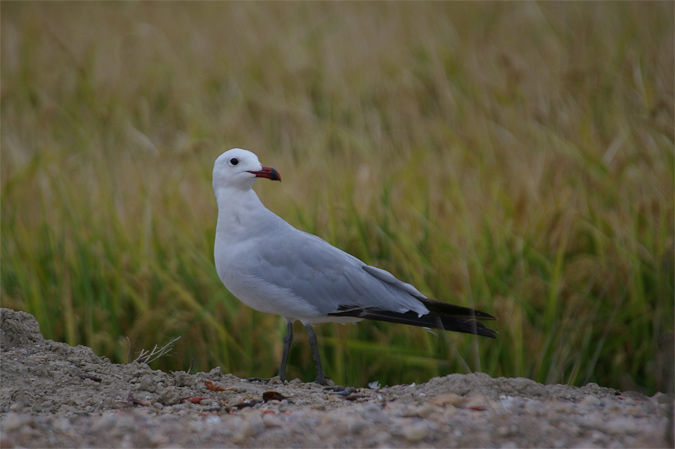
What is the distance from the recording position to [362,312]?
2.99 metres

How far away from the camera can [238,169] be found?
317 cm

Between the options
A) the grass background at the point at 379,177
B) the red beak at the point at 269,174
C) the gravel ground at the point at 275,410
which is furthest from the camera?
the grass background at the point at 379,177

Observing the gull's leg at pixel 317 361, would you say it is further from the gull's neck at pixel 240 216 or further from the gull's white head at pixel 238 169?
the gull's white head at pixel 238 169

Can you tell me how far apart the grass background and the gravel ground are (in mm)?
227

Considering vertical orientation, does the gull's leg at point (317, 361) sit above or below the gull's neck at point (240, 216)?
below

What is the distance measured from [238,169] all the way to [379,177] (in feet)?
6.12

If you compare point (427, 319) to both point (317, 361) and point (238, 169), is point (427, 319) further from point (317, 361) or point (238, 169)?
point (238, 169)

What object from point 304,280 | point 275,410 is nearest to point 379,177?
point 304,280

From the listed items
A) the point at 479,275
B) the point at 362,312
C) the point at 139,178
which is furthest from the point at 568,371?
the point at 139,178

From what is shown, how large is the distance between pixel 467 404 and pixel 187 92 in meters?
5.14

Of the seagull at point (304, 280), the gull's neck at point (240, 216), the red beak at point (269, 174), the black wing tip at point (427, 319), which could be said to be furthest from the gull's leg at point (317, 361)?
the red beak at point (269, 174)

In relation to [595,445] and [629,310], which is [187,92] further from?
[595,445]

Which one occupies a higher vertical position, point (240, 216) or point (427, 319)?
point (240, 216)

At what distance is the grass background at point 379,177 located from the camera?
3.68 meters
